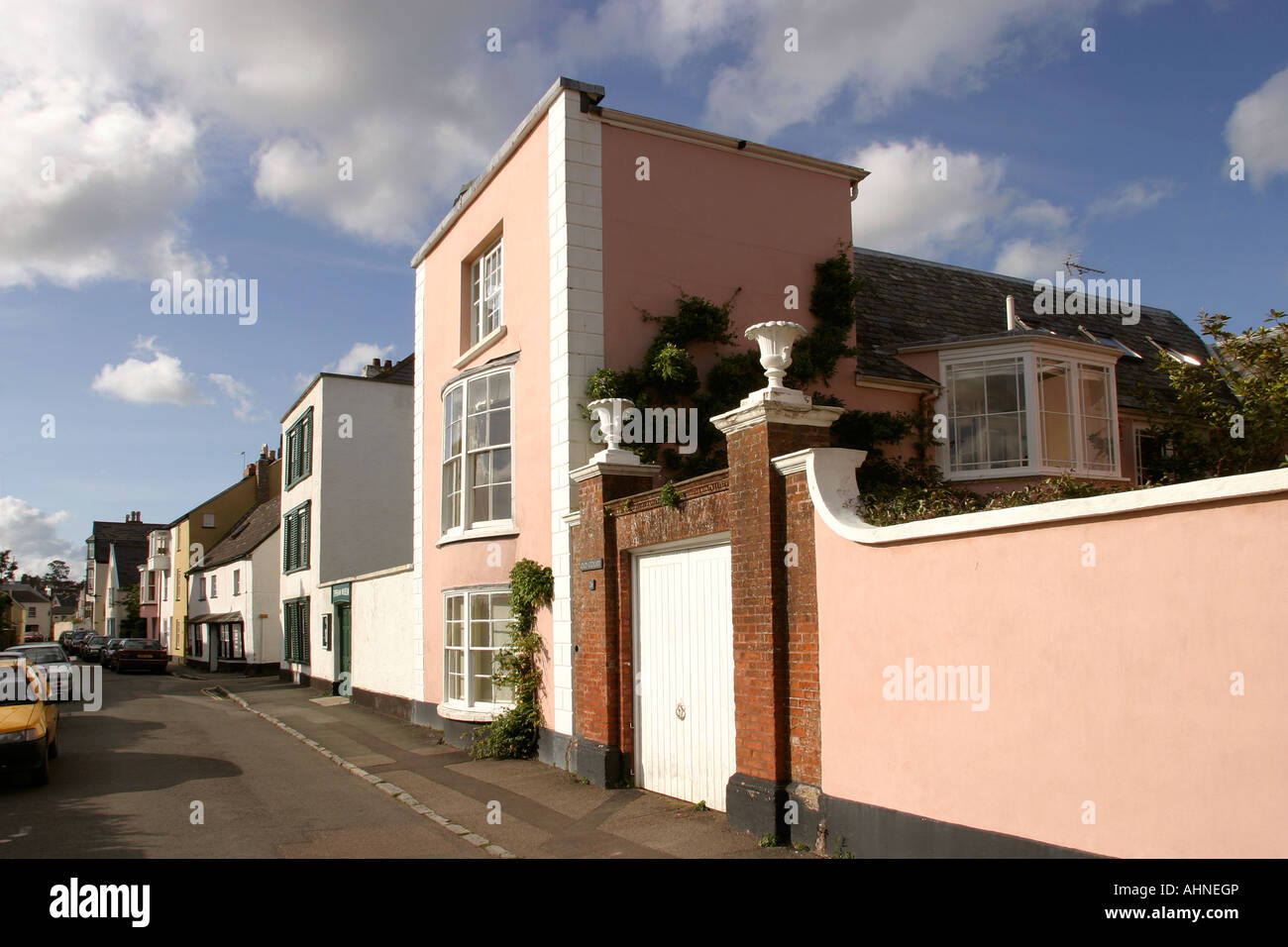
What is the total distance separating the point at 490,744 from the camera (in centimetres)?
1259

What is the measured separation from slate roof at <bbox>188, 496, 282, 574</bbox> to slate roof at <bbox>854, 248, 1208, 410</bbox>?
2362 centimetres

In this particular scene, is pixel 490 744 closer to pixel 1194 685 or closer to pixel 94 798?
pixel 94 798

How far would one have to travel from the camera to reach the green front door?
2238 cm

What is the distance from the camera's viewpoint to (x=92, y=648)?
161 ft

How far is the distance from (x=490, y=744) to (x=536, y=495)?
3.42 m

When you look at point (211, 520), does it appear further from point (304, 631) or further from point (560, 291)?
point (560, 291)

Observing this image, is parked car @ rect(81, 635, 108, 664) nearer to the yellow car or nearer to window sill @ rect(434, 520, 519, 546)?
the yellow car

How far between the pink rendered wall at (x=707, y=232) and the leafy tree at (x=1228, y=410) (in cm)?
632

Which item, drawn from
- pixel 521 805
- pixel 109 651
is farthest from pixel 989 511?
pixel 109 651

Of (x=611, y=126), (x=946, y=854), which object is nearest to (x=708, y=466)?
(x=611, y=126)

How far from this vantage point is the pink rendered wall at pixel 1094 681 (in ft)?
14.4

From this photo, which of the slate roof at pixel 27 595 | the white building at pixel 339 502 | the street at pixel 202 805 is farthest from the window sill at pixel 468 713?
the slate roof at pixel 27 595

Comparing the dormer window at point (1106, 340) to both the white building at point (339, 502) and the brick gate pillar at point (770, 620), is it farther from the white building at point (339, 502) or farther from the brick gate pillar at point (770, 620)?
the white building at point (339, 502)

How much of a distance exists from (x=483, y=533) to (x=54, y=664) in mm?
13676
